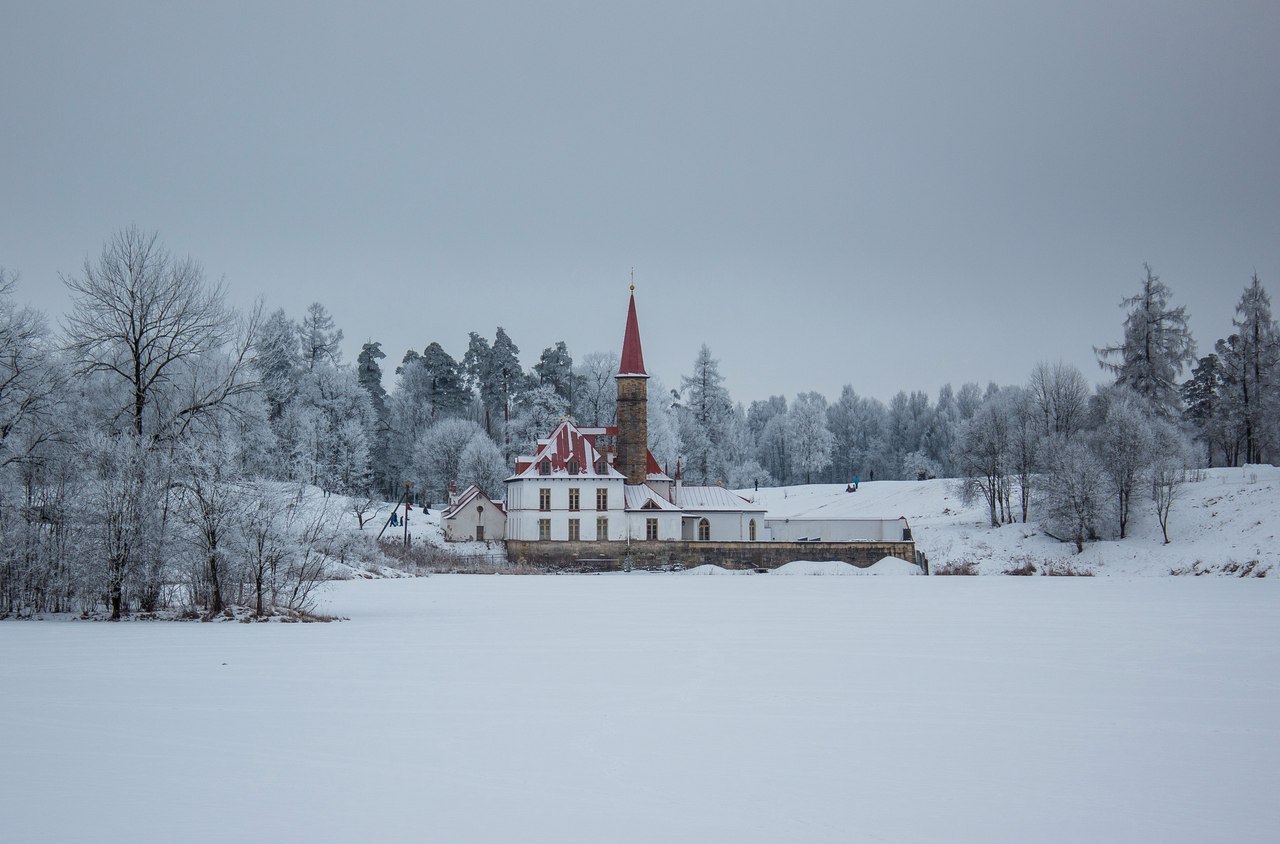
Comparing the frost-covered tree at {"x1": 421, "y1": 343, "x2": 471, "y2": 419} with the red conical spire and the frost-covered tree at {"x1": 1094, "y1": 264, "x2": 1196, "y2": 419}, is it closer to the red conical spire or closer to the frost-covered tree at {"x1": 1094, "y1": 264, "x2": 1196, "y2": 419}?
the red conical spire

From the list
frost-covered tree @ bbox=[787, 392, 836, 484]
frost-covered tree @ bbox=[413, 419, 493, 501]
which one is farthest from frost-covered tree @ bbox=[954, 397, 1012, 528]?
frost-covered tree @ bbox=[787, 392, 836, 484]

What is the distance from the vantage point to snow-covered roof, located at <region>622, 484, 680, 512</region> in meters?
59.8

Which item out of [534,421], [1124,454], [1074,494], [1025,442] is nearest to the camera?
[1074,494]

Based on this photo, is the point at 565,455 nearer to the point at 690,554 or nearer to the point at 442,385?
the point at 690,554

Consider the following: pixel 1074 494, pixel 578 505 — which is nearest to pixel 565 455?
pixel 578 505

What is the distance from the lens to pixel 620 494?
59250 mm

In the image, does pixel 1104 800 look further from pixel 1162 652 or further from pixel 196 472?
pixel 196 472

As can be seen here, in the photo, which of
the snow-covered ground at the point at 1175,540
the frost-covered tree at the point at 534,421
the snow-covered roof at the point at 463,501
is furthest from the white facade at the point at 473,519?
the snow-covered ground at the point at 1175,540

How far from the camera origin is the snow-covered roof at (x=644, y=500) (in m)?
59.8

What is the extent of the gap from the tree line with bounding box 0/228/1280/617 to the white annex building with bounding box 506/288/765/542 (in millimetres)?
7473

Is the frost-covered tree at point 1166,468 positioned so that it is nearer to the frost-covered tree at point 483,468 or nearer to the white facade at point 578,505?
the white facade at point 578,505

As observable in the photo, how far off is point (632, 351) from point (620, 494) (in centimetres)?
908

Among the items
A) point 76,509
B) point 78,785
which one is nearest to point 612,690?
point 78,785

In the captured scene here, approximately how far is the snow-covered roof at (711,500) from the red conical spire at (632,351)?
773 cm
